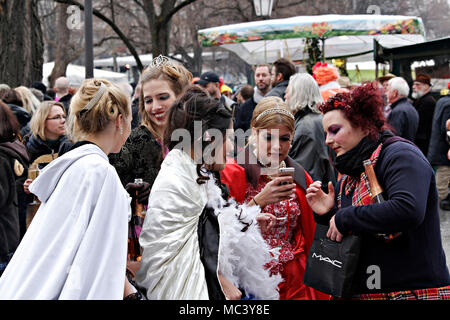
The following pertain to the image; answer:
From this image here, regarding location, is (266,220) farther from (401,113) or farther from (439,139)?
(439,139)

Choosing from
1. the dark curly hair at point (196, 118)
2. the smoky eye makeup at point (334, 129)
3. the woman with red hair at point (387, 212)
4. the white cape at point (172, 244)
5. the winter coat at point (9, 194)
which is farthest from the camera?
the winter coat at point (9, 194)

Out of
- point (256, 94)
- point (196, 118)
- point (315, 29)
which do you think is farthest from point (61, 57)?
point (196, 118)

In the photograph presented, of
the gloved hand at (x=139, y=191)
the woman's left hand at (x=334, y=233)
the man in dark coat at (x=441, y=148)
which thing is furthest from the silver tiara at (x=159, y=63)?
the man in dark coat at (x=441, y=148)

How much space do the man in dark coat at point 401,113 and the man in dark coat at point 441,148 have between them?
43cm

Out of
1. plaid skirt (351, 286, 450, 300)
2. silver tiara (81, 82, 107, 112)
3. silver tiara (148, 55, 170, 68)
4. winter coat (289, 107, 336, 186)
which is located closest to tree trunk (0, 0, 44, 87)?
winter coat (289, 107, 336, 186)

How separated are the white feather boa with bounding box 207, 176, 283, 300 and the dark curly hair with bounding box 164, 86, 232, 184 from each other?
22 centimetres

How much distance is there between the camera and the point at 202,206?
2.59 meters

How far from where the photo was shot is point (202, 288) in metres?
2.46

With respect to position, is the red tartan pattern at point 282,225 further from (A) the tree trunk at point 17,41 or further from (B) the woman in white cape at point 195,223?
(A) the tree trunk at point 17,41

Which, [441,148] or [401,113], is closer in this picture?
[401,113]

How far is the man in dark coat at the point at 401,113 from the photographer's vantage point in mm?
9281

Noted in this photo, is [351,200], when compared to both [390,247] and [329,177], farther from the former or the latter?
[329,177]

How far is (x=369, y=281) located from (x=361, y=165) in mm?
586

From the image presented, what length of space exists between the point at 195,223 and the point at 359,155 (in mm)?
947
